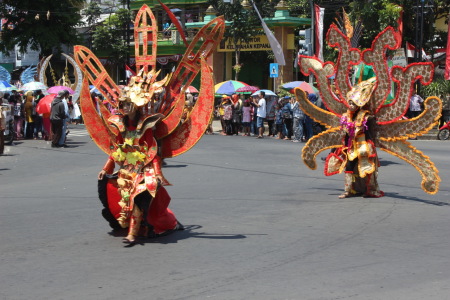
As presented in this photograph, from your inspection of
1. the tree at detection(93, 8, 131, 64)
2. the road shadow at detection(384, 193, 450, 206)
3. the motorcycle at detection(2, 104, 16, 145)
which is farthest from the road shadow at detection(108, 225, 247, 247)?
the tree at detection(93, 8, 131, 64)

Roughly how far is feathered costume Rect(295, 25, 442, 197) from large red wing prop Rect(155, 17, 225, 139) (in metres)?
3.41

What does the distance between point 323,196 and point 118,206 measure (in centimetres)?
474

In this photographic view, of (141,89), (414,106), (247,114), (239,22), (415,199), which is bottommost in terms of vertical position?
(415,199)

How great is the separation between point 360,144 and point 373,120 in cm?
47

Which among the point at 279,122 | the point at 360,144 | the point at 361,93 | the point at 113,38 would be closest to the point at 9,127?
the point at 279,122

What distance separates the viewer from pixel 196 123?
895cm

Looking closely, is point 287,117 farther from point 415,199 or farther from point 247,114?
point 415,199

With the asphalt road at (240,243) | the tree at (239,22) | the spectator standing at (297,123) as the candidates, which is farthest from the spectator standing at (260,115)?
the tree at (239,22)

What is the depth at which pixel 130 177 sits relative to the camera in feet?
28.2

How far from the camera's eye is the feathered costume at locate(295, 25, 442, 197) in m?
11.7

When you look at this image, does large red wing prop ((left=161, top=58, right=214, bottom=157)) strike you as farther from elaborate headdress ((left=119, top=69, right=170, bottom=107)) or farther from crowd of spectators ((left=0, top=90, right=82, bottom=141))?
crowd of spectators ((left=0, top=90, right=82, bottom=141))

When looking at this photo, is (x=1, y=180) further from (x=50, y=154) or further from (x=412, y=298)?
(x=412, y=298)

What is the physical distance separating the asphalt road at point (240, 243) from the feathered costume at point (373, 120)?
58 cm

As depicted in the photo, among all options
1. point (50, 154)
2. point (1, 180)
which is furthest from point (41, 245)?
point (50, 154)
